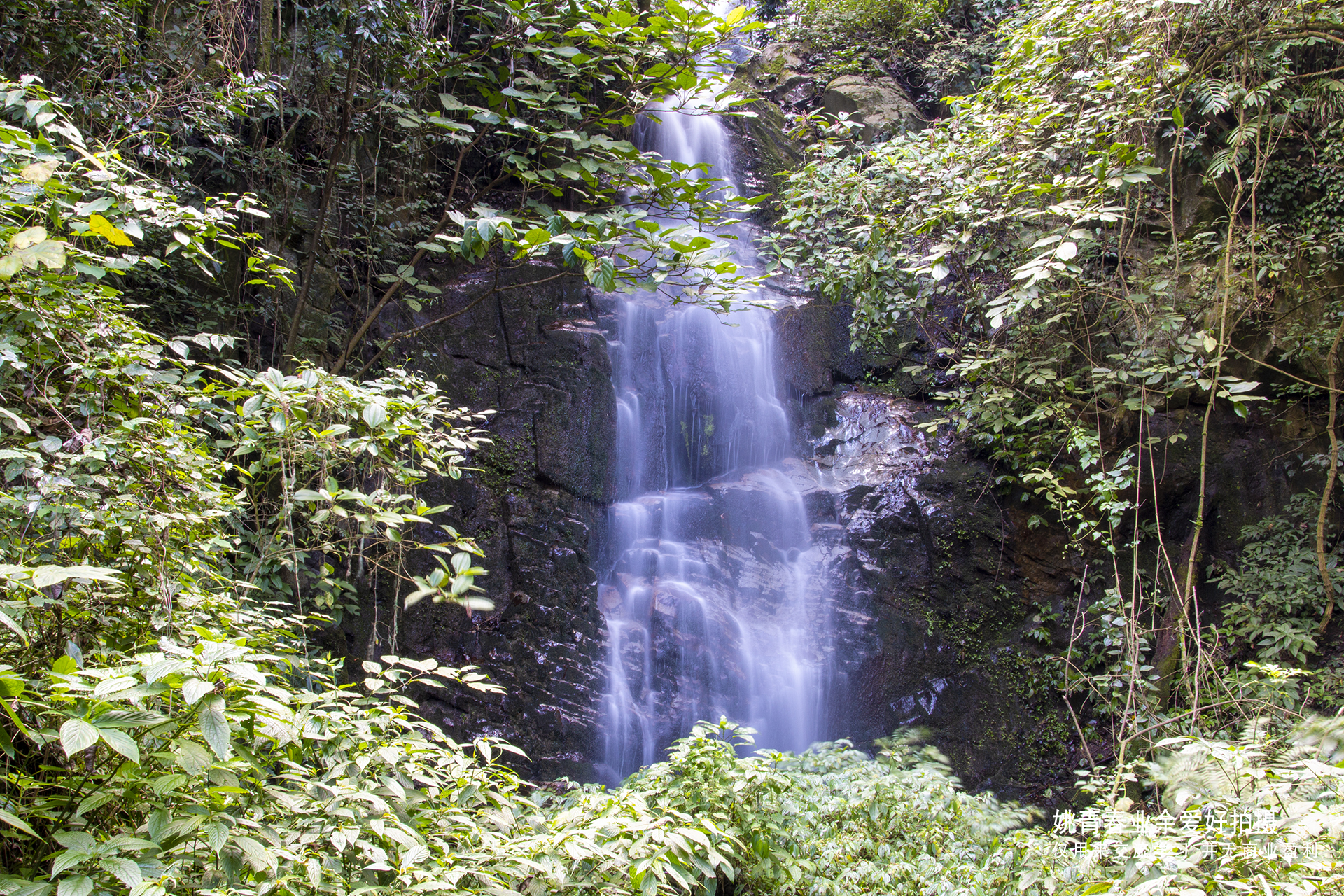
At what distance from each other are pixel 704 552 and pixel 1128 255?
440 cm

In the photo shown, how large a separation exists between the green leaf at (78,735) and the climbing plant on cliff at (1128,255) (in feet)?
12.9

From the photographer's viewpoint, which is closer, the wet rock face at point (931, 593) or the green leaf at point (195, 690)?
the green leaf at point (195, 690)

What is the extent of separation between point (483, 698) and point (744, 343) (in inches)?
184

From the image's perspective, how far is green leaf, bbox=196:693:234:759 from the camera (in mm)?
1183

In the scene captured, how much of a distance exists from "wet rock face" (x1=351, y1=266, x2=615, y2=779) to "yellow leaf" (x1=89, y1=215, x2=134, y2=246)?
3.21m

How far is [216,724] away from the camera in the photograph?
1204mm

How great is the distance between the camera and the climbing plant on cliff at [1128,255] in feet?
15.5

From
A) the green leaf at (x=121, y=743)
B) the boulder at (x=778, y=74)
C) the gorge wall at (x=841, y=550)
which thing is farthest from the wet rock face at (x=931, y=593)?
the boulder at (x=778, y=74)

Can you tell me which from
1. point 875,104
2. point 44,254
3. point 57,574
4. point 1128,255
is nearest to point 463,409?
point 44,254

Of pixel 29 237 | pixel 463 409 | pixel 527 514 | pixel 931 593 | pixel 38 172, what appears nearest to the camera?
pixel 29 237

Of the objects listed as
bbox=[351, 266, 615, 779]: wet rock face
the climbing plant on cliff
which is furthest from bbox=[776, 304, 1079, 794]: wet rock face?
bbox=[351, 266, 615, 779]: wet rock face

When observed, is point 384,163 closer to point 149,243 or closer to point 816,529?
point 149,243

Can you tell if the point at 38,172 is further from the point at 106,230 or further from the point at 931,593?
the point at 931,593

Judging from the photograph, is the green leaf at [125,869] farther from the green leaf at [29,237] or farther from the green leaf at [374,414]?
the green leaf at [374,414]
